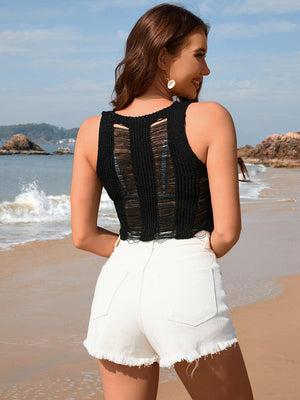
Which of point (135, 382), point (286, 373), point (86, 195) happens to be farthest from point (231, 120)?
point (286, 373)

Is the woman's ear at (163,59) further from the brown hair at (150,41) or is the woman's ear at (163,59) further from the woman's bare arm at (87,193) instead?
the woman's bare arm at (87,193)

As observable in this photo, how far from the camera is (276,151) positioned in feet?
172

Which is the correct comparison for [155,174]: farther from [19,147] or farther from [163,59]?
[19,147]

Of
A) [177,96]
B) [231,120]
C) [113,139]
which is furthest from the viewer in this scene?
[177,96]

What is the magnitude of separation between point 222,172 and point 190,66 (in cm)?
41

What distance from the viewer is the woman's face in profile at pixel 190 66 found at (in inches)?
72.2

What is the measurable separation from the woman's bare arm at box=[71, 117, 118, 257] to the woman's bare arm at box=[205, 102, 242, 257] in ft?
1.35

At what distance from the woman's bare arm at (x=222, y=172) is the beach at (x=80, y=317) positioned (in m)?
2.21

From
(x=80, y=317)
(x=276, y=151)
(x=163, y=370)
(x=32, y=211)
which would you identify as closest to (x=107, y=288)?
(x=163, y=370)

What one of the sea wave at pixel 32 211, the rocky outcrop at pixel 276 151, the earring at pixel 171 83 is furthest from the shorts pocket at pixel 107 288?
the rocky outcrop at pixel 276 151

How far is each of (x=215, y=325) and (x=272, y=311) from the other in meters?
3.90

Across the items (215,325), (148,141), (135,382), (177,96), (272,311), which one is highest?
(177,96)

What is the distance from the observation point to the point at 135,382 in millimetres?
1849

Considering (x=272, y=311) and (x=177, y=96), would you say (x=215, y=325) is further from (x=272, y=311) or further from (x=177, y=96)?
(x=272, y=311)
